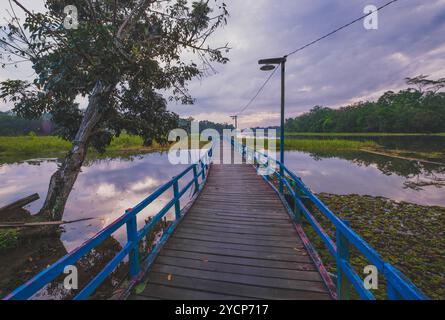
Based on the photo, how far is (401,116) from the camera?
A: 6525cm

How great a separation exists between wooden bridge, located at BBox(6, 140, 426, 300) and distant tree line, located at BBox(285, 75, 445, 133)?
271 ft

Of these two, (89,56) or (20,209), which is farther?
(20,209)

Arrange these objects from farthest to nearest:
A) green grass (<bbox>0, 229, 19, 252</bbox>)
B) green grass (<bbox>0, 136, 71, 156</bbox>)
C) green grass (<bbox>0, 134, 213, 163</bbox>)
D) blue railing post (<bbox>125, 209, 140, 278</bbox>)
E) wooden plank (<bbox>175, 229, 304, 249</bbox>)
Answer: green grass (<bbox>0, 136, 71, 156</bbox>) → green grass (<bbox>0, 134, 213, 163</bbox>) → green grass (<bbox>0, 229, 19, 252</bbox>) → wooden plank (<bbox>175, 229, 304, 249</bbox>) → blue railing post (<bbox>125, 209, 140, 278</bbox>)

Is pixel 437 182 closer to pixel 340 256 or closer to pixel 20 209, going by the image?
pixel 340 256

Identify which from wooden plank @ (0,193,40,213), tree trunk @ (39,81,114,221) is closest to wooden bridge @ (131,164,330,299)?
tree trunk @ (39,81,114,221)

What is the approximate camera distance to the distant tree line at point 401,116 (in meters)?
62.2

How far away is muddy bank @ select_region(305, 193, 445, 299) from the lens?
451 centimetres

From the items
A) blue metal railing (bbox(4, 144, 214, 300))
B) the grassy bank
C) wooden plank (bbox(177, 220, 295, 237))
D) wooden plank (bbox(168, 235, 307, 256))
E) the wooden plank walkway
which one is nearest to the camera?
blue metal railing (bbox(4, 144, 214, 300))

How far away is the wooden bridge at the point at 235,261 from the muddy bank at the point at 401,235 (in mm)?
1920

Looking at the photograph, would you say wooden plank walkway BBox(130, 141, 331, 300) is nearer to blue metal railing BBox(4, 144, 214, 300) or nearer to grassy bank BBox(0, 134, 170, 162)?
blue metal railing BBox(4, 144, 214, 300)

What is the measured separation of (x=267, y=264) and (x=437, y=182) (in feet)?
50.9

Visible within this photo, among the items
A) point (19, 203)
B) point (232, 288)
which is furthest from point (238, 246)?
point (19, 203)

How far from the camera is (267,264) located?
3.32m
